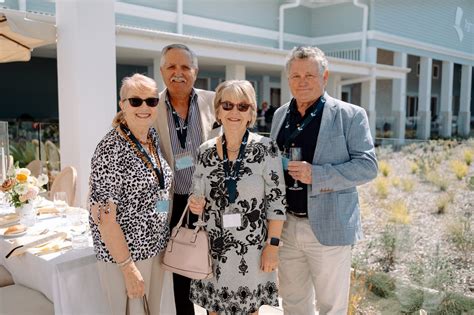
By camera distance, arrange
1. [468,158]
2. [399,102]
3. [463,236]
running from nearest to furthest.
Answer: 1. [463,236]
2. [468,158]
3. [399,102]

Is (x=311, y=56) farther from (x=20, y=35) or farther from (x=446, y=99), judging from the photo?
(x=446, y=99)

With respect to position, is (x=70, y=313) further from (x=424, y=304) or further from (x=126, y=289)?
(x=424, y=304)

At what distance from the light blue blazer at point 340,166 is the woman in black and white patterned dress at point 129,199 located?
898mm

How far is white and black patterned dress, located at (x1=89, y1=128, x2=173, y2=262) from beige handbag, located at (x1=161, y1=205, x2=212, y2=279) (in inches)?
5.1

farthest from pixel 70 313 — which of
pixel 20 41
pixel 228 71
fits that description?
pixel 228 71

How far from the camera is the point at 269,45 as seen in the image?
18453 mm

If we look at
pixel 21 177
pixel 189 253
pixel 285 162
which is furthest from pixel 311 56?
pixel 21 177

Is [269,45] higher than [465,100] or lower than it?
higher

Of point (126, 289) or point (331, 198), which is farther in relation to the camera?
point (331, 198)

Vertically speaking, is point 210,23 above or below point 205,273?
above

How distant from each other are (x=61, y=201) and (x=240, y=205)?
1.97 meters

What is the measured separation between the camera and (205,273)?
7.69 ft

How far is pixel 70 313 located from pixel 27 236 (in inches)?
33.0

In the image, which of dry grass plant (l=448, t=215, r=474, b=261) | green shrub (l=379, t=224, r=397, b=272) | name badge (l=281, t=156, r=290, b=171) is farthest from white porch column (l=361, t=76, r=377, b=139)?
name badge (l=281, t=156, r=290, b=171)
